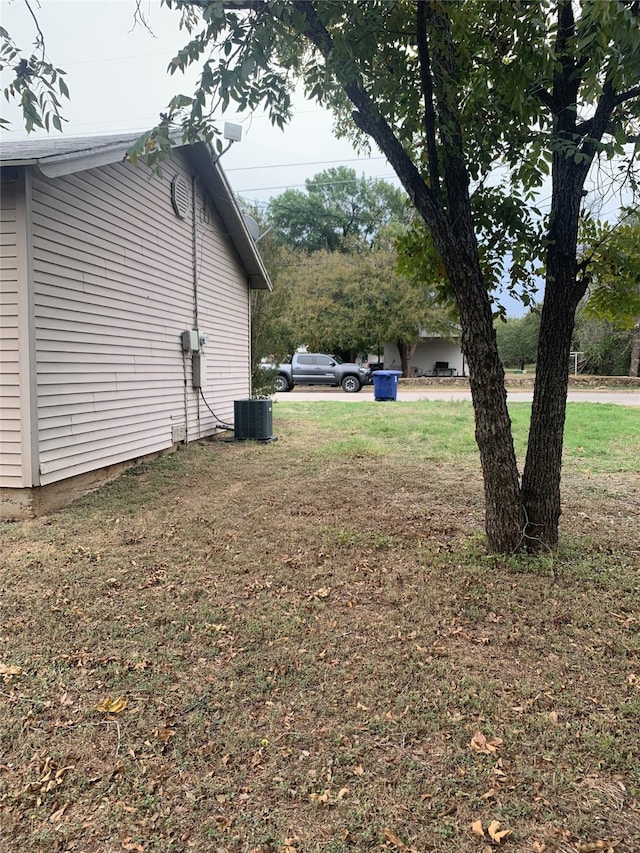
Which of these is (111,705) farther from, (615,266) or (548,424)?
(615,266)

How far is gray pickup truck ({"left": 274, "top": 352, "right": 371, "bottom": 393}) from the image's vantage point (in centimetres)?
2072

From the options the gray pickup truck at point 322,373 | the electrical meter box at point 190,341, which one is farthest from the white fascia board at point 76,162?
the gray pickup truck at point 322,373

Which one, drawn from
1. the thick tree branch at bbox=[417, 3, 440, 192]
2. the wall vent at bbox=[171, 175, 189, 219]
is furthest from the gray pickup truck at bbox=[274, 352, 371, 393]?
the thick tree branch at bbox=[417, 3, 440, 192]

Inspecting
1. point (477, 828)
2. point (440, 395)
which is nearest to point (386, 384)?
point (440, 395)

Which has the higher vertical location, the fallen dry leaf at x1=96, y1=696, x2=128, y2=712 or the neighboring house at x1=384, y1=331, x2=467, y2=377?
the neighboring house at x1=384, y1=331, x2=467, y2=377

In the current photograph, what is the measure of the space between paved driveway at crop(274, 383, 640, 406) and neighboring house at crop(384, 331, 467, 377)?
6949mm

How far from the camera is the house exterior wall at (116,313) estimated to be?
189 inches

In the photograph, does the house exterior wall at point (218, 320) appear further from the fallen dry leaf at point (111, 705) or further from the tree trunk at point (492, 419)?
the fallen dry leaf at point (111, 705)

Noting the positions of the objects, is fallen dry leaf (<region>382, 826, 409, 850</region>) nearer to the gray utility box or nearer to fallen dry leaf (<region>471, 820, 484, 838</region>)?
fallen dry leaf (<region>471, 820, 484, 838</region>)

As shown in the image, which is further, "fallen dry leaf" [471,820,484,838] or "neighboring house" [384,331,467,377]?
"neighboring house" [384,331,467,377]

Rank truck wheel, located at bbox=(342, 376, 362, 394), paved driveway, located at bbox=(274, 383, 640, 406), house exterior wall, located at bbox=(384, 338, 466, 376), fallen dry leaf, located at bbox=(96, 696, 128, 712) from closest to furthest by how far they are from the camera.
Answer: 1. fallen dry leaf, located at bbox=(96, 696, 128, 712)
2. paved driveway, located at bbox=(274, 383, 640, 406)
3. truck wheel, located at bbox=(342, 376, 362, 394)
4. house exterior wall, located at bbox=(384, 338, 466, 376)

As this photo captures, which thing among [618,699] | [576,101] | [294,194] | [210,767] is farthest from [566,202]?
[294,194]

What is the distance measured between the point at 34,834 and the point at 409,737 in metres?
1.31

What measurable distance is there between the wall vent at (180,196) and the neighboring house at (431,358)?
→ 21.9 metres
